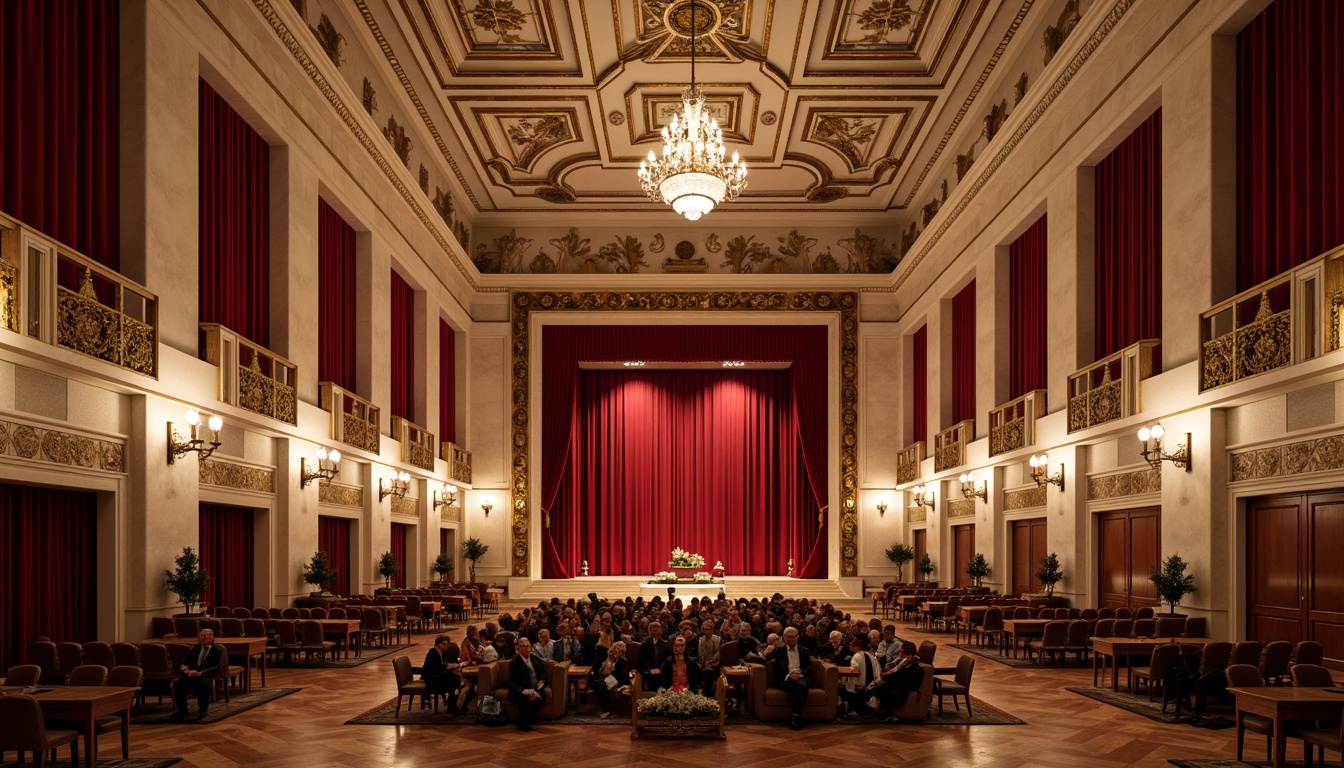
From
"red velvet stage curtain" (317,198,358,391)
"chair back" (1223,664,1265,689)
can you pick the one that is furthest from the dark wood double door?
"red velvet stage curtain" (317,198,358,391)

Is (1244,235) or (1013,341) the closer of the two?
(1244,235)

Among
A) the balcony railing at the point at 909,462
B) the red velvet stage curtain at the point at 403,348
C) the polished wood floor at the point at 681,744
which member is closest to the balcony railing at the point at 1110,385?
the polished wood floor at the point at 681,744

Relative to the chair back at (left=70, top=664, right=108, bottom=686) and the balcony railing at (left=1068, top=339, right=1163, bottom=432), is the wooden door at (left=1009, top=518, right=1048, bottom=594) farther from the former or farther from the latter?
the chair back at (left=70, top=664, right=108, bottom=686)

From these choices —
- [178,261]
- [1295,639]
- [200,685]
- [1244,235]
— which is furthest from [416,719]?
[1244,235]

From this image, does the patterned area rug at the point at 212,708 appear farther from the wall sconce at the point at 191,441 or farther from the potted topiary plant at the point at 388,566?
the potted topiary plant at the point at 388,566

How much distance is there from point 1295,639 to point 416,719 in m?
8.74

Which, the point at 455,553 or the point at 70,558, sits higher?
the point at 70,558

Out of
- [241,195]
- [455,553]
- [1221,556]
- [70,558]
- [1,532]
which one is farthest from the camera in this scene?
[455,553]

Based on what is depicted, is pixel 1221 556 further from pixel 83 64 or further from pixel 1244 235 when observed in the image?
pixel 83 64

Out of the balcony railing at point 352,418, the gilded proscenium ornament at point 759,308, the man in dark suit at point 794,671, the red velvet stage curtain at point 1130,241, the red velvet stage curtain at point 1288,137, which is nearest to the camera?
the man in dark suit at point 794,671

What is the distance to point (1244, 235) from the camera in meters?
12.3

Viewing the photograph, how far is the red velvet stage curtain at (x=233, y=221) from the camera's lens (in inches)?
544

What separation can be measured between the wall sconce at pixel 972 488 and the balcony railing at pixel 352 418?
1131 cm

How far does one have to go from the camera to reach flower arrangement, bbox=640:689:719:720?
9469 mm
